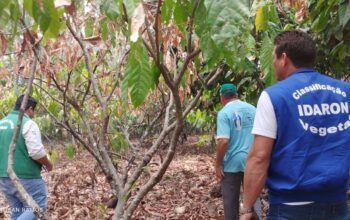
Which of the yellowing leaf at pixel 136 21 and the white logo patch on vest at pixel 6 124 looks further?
the white logo patch on vest at pixel 6 124

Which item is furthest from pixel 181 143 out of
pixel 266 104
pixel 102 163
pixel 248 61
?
pixel 266 104

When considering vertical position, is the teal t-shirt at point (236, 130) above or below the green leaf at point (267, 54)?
below

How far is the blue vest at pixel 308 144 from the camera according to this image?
191cm

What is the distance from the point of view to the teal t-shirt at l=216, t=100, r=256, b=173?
389 cm

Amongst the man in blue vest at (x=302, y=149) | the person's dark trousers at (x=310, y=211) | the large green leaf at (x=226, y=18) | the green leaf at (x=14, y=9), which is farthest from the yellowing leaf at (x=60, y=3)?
the person's dark trousers at (x=310, y=211)

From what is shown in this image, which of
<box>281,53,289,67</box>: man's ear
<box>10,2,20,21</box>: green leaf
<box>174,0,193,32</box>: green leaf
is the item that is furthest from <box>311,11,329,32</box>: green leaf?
<box>10,2,20,21</box>: green leaf

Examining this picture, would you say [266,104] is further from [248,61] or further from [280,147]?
[248,61]

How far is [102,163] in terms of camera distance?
2.80 meters

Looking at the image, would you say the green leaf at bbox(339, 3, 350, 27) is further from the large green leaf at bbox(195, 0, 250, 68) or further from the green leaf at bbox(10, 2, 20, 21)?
the green leaf at bbox(10, 2, 20, 21)

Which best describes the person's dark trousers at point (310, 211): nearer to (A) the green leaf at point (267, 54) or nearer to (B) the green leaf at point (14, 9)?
(A) the green leaf at point (267, 54)

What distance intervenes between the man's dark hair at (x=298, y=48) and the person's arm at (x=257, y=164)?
42 cm

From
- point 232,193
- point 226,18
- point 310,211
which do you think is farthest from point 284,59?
point 232,193

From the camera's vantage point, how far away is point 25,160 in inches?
145

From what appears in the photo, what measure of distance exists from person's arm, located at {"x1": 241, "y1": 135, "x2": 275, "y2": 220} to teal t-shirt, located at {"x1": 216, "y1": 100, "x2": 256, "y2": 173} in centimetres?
188
